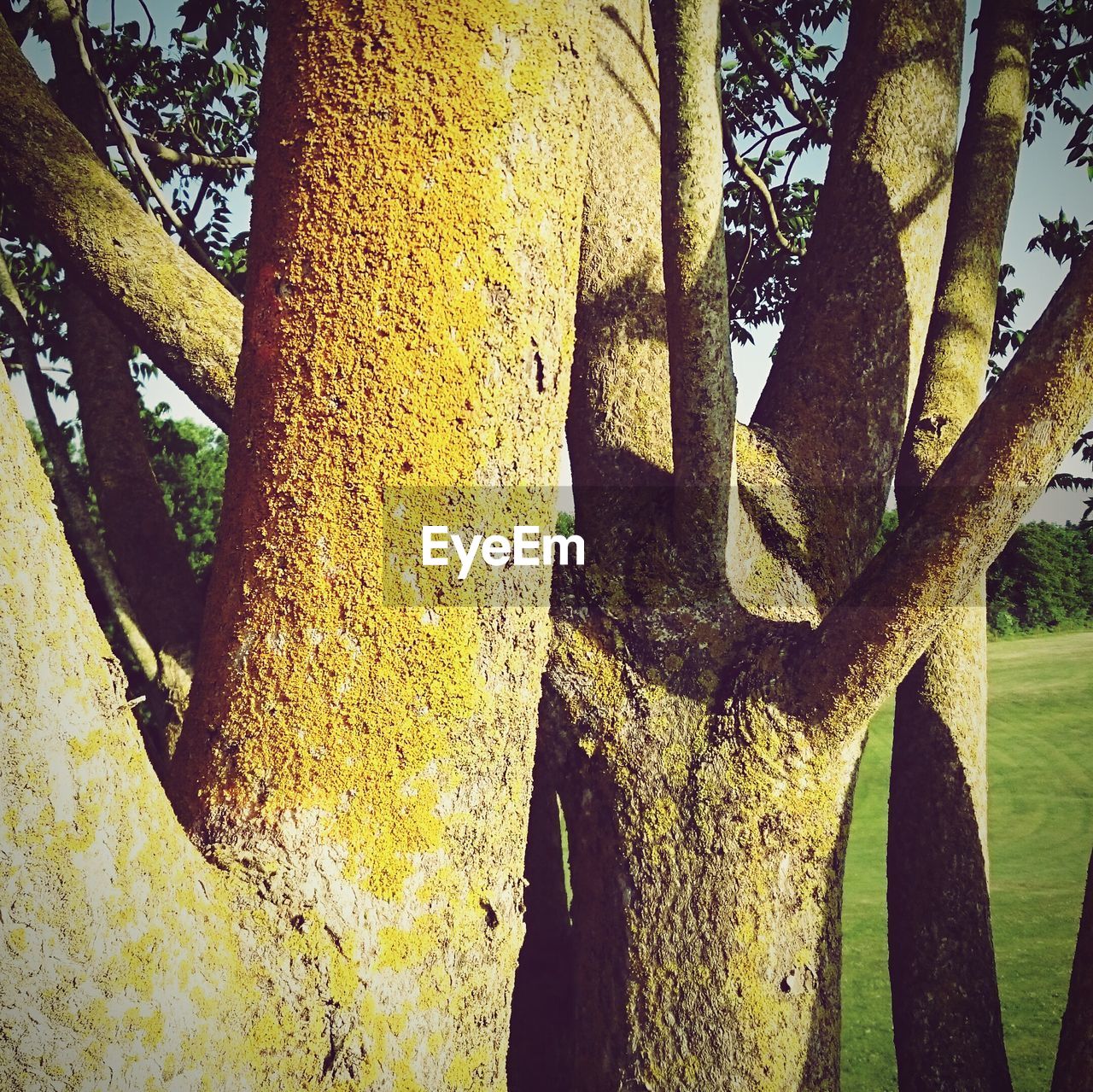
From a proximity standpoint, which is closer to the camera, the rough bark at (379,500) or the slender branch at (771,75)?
the rough bark at (379,500)

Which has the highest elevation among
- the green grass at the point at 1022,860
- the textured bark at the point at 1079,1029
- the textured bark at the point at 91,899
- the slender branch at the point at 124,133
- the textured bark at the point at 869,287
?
the slender branch at the point at 124,133

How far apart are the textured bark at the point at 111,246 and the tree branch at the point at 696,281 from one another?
4.97 feet

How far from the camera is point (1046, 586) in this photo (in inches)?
508

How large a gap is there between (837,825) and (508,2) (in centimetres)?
217

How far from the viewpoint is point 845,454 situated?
2.81 m

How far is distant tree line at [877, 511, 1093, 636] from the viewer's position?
1209cm

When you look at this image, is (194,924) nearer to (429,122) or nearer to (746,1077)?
(429,122)

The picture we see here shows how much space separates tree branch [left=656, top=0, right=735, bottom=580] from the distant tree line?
1062 centimetres

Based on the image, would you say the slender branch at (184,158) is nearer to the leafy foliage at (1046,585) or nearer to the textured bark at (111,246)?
the textured bark at (111,246)

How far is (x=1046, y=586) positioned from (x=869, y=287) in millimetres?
12273

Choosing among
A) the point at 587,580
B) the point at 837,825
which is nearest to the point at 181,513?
the point at 587,580

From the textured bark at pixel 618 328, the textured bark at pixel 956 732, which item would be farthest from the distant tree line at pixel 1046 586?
the textured bark at pixel 618 328

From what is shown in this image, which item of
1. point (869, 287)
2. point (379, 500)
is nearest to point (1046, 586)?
point (869, 287)

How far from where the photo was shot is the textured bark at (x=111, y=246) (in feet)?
8.07
